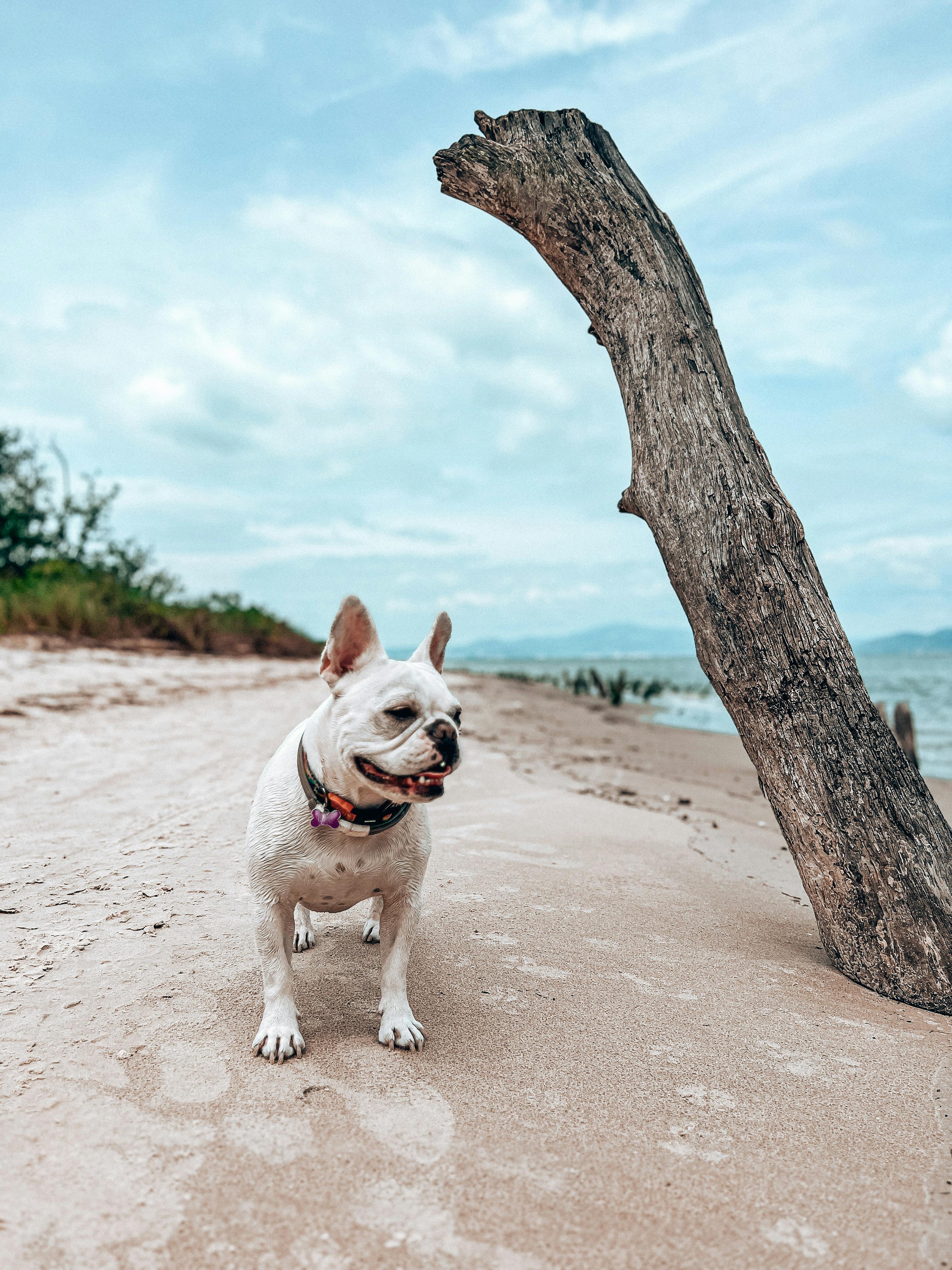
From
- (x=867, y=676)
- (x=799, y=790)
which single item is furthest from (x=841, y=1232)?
(x=867, y=676)

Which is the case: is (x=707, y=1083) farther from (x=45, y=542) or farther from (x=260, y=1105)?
(x=45, y=542)

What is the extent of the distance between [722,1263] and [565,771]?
6.60 metres

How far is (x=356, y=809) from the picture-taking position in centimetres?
261

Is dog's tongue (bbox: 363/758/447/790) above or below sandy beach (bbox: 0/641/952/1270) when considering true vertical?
above

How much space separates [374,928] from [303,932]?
1.09 feet

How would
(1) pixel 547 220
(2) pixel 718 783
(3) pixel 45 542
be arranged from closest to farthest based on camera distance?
(1) pixel 547 220, (2) pixel 718 783, (3) pixel 45 542

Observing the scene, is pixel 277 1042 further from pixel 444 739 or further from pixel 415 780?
pixel 444 739

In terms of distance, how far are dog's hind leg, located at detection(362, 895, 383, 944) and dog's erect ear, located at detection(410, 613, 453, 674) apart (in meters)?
1.40

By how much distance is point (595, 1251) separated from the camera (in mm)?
1880

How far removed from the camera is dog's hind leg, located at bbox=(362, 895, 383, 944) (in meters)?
3.69

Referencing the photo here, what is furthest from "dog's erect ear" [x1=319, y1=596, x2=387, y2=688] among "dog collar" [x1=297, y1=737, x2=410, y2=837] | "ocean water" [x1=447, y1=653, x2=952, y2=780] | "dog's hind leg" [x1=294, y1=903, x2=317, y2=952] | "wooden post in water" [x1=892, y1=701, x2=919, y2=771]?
"wooden post in water" [x1=892, y1=701, x2=919, y2=771]

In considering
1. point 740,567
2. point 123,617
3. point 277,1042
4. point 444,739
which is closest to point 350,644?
point 444,739

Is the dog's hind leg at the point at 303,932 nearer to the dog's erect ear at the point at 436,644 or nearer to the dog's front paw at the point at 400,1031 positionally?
the dog's front paw at the point at 400,1031

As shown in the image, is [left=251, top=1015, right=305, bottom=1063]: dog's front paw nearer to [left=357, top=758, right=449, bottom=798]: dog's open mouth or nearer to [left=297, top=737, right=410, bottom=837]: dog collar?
[left=297, top=737, right=410, bottom=837]: dog collar
